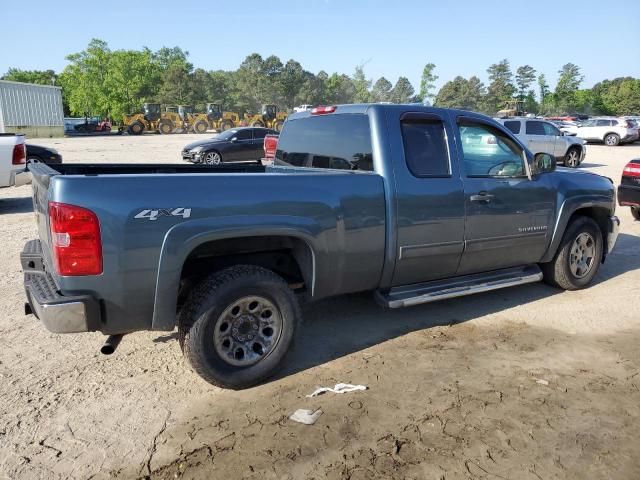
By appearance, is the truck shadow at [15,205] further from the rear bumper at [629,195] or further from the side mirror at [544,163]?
the rear bumper at [629,195]

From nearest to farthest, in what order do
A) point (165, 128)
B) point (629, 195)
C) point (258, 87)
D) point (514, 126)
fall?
1. point (629, 195)
2. point (514, 126)
3. point (165, 128)
4. point (258, 87)

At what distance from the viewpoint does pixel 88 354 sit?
3.87m

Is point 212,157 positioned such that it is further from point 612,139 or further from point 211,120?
point 211,120

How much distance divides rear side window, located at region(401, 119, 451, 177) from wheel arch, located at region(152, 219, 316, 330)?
1.17 m

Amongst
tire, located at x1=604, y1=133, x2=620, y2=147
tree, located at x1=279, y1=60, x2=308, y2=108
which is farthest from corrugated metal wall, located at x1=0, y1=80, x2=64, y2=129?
tree, located at x1=279, y1=60, x2=308, y2=108

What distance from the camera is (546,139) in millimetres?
17469

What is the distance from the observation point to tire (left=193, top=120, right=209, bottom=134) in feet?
157

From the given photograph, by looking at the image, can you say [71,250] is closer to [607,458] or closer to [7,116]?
[607,458]

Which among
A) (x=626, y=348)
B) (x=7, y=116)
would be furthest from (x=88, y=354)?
(x=7, y=116)

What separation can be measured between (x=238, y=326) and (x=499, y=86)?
Answer: 92584mm

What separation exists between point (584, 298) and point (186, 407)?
425 cm

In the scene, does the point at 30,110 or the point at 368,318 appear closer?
the point at 368,318

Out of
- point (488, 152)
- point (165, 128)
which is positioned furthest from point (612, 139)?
point (165, 128)

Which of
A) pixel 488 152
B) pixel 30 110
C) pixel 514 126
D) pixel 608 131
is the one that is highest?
pixel 30 110
